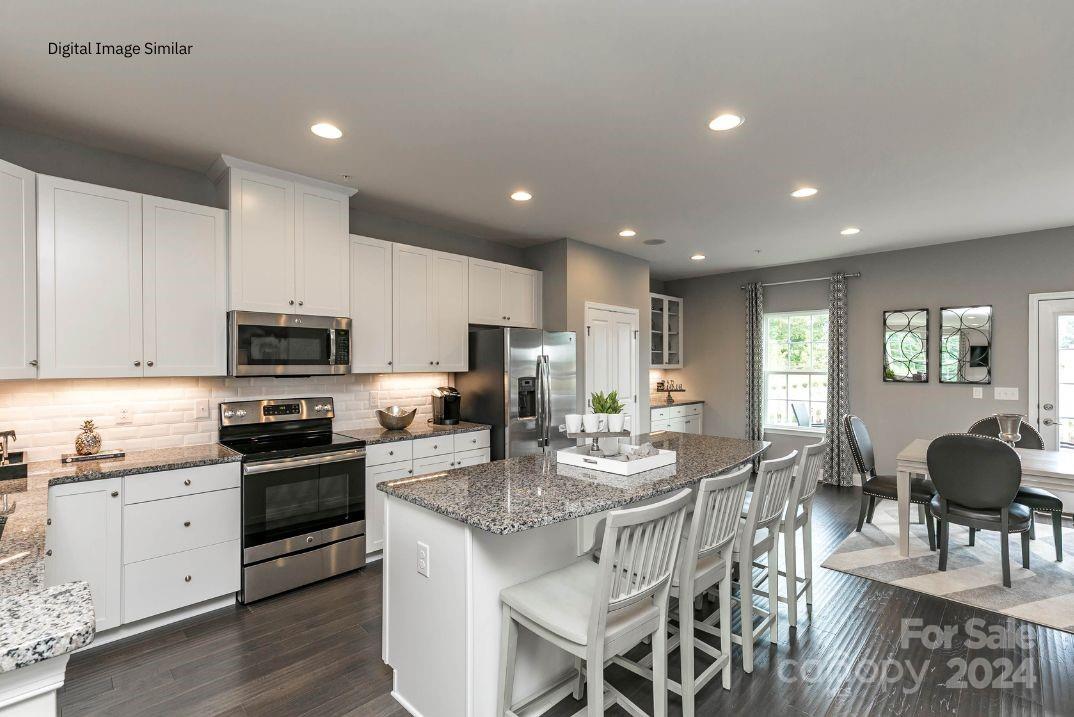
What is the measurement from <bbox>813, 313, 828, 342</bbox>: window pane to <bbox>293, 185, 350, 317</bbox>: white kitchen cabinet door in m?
5.71

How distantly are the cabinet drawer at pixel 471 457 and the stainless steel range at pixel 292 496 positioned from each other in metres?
0.86

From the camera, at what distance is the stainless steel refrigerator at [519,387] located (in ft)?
14.4

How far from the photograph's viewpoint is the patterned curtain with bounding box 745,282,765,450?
688 cm

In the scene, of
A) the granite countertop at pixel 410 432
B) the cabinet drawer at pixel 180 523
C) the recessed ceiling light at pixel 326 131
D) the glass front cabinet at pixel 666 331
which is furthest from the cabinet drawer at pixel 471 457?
the glass front cabinet at pixel 666 331

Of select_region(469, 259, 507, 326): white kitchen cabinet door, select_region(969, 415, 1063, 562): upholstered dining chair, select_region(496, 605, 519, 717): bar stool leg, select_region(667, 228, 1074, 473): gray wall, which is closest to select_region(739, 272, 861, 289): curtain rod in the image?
select_region(667, 228, 1074, 473): gray wall

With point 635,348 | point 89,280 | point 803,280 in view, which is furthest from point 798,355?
point 89,280

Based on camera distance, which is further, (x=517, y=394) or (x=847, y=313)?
(x=847, y=313)

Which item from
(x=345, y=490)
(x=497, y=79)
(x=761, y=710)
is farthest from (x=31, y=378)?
(x=761, y=710)

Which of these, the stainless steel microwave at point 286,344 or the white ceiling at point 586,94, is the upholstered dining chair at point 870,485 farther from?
the stainless steel microwave at point 286,344

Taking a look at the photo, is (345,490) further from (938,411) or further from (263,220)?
(938,411)

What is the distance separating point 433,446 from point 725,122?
2986 millimetres

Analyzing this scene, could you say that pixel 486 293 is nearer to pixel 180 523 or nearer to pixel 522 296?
pixel 522 296

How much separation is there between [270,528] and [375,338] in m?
1.53

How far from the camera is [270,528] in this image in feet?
10.4
